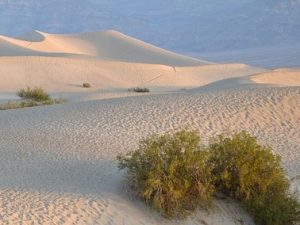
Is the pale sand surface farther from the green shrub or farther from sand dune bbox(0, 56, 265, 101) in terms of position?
sand dune bbox(0, 56, 265, 101)

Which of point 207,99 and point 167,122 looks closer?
point 167,122

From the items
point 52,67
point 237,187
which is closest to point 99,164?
point 237,187

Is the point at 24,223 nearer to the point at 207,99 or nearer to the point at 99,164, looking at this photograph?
the point at 99,164

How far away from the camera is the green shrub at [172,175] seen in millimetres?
10211

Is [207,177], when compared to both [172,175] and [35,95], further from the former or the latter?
[35,95]

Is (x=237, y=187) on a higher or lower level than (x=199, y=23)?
lower

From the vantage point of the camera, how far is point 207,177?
35.0 feet

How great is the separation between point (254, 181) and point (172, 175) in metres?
1.42

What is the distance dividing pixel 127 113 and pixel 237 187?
6.65 meters

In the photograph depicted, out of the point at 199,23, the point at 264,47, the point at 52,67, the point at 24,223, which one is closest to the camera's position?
the point at 24,223

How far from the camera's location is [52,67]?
4269 cm

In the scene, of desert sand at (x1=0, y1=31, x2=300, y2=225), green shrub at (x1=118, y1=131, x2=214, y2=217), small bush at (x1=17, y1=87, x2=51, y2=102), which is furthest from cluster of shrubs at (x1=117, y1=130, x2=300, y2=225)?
small bush at (x1=17, y1=87, x2=51, y2=102)

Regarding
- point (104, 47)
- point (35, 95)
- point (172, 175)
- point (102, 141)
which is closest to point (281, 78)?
point (35, 95)

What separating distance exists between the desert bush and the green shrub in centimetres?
35
